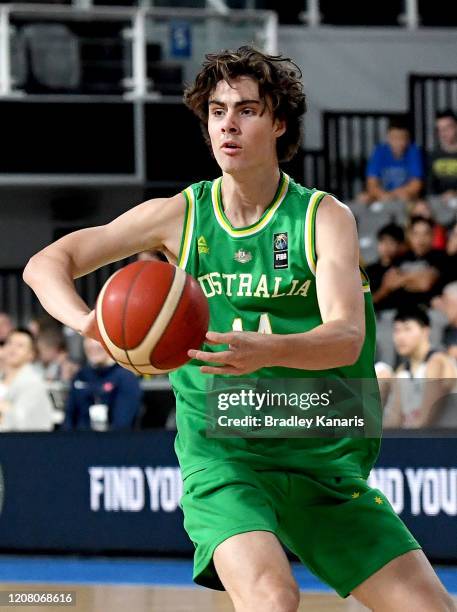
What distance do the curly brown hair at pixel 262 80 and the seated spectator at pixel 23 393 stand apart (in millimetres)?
5248

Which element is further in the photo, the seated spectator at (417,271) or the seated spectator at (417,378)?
the seated spectator at (417,271)

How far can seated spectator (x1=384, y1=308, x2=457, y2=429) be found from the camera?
8062 millimetres

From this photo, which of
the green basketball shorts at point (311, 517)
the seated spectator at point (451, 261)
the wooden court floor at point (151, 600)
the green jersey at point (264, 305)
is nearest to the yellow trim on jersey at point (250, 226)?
the green jersey at point (264, 305)

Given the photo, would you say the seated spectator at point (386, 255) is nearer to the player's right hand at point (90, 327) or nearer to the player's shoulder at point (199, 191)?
the player's shoulder at point (199, 191)

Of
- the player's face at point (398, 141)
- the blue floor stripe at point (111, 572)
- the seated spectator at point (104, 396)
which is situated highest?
the player's face at point (398, 141)

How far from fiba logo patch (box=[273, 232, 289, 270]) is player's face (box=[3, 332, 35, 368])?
18.5ft

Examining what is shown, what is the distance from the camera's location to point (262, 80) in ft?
13.1

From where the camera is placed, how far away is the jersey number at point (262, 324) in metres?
3.93

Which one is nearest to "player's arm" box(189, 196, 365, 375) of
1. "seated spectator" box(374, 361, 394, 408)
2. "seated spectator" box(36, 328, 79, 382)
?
"seated spectator" box(374, 361, 394, 408)

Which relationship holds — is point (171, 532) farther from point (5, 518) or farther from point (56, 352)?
point (56, 352)

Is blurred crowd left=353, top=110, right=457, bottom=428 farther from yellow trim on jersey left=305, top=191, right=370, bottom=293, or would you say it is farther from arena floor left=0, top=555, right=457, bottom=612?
yellow trim on jersey left=305, top=191, right=370, bottom=293

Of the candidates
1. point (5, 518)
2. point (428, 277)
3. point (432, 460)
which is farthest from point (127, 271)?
point (428, 277)

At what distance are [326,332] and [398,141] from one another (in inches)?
362

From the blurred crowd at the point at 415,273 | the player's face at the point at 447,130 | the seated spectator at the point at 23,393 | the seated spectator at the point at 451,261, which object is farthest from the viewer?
the player's face at the point at 447,130
